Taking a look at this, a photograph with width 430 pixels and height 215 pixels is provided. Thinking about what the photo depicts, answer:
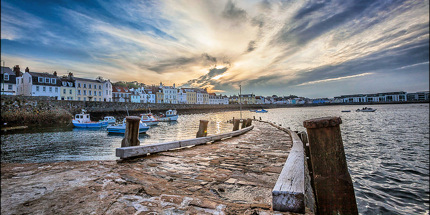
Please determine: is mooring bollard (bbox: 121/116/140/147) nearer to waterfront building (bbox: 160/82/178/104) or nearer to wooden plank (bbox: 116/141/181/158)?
wooden plank (bbox: 116/141/181/158)

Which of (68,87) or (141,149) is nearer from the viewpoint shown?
(141,149)

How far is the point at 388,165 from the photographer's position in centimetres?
1117

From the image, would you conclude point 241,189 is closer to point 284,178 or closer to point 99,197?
point 284,178

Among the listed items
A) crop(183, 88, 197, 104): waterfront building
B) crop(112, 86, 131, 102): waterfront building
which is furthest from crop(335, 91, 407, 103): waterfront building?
crop(112, 86, 131, 102): waterfront building

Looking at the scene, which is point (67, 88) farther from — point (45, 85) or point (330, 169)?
point (330, 169)

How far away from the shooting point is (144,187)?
3.52 metres

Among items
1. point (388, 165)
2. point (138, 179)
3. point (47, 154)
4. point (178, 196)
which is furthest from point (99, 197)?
point (47, 154)

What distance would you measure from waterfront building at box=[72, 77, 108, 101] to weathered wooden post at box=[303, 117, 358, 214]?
216 ft

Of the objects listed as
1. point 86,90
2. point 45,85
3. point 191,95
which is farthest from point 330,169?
point 191,95

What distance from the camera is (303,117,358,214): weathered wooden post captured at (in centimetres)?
254

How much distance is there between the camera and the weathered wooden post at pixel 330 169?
2535 millimetres

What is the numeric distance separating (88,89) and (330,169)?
68.3m

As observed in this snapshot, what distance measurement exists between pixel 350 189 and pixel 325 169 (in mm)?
348

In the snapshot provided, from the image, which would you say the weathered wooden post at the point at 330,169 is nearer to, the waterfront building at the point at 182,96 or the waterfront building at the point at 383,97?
the waterfront building at the point at 182,96
